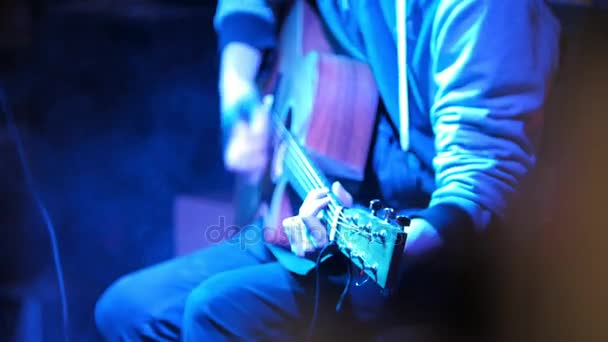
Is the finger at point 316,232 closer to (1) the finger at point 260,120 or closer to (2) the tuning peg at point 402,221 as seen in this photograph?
(2) the tuning peg at point 402,221

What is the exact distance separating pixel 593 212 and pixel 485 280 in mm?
214

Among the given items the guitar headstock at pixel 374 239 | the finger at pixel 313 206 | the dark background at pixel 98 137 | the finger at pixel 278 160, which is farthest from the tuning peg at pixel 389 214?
the dark background at pixel 98 137

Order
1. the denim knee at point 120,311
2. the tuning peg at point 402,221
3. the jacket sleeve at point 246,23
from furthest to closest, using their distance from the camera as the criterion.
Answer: the jacket sleeve at point 246,23, the denim knee at point 120,311, the tuning peg at point 402,221

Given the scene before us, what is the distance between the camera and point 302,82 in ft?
2.80

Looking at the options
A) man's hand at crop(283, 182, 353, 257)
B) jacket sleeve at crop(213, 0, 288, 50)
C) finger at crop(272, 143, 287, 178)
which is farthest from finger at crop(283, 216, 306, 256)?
jacket sleeve at crop(213, 0, 288, 50)

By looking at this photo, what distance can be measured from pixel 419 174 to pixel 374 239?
0.54 ft

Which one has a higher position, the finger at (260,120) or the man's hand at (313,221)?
the finger at (260,120)

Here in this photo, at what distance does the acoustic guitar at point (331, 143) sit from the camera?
1.96 feet

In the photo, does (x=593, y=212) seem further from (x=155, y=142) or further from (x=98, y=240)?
(x=98, y=240)

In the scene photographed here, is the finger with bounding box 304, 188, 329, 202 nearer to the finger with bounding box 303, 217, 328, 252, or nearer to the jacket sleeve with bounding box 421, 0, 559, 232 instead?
the finger with bounding box 303, 217, 328, 252

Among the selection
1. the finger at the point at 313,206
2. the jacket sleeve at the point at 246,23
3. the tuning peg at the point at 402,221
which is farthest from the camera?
the jacket sleeve at the point at 246,23

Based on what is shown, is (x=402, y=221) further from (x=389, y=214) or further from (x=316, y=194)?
(x=316, y=194)

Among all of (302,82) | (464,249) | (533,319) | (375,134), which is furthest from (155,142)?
(533,319)

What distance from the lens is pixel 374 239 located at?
59 cm
